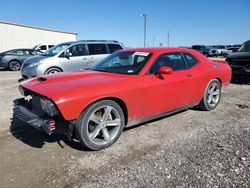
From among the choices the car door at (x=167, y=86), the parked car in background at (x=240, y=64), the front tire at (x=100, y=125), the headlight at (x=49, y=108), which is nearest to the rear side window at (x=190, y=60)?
the car door at (x=167, y=86)

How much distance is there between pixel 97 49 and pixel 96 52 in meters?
0.16

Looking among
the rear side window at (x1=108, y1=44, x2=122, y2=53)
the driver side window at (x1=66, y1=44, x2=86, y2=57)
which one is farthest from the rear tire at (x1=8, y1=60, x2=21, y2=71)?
the rear side window at (x1=108, y1=44, x2=122, y2=53)

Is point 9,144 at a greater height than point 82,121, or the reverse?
point 82,121

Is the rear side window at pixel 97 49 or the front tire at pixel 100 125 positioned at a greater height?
the rear side window at pixel 97 49

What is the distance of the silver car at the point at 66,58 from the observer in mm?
8773

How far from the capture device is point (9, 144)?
391 centimetres

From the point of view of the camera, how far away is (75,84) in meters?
3.63

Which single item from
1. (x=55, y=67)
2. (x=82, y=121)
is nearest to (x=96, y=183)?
(x=82, y=121)

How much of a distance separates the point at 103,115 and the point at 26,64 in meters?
6.57

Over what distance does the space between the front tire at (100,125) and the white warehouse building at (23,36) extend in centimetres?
2325

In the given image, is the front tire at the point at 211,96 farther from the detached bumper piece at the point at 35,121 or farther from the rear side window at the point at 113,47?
the rear side window at the point at 113,47

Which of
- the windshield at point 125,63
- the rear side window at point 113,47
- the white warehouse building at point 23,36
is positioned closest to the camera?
the windshield at point 125,63

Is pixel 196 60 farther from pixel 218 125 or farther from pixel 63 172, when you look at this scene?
pixel 63 172

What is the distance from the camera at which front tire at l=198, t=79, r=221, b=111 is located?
546cm
